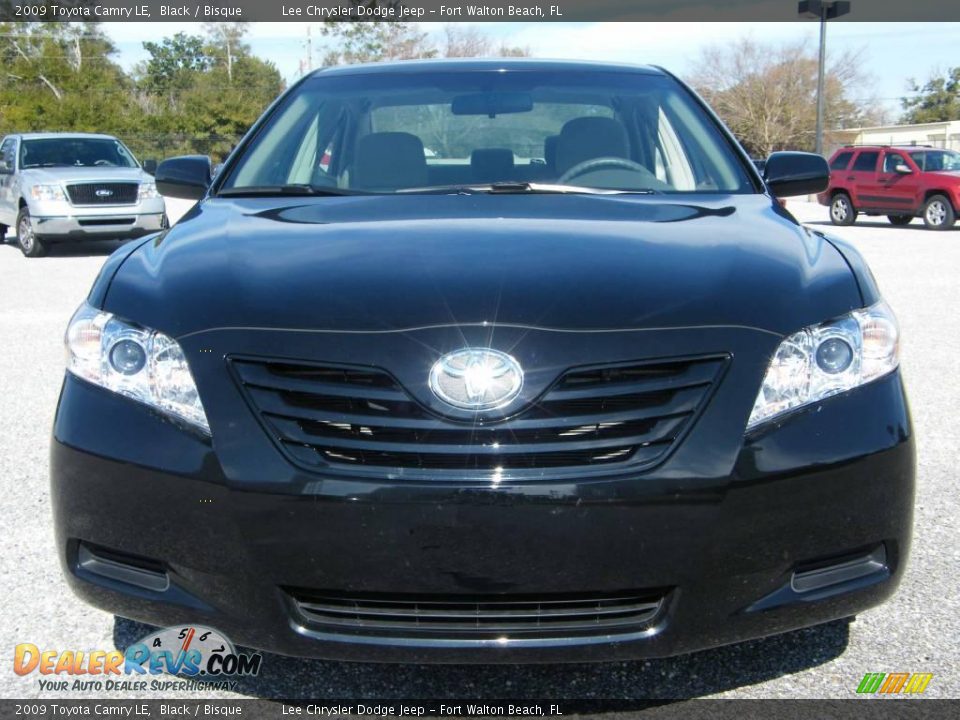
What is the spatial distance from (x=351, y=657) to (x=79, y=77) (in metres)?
52.8

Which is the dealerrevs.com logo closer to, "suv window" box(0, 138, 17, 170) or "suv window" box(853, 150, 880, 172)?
"suv window" box(0, 138, 17, 170)

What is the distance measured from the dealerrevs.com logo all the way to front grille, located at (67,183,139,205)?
12.4 metres

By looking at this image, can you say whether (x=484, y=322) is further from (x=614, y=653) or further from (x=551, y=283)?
(x=614, y=653)

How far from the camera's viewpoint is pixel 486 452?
2.08 metres

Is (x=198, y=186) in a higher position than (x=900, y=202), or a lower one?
higher

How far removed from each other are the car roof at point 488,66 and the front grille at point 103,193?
1106 cm

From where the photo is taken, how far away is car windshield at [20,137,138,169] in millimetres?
14984

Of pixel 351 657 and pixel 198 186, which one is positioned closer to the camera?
pixel 351 657

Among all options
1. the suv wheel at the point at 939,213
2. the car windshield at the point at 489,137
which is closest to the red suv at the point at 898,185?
the suv wheel at the point at 939,213

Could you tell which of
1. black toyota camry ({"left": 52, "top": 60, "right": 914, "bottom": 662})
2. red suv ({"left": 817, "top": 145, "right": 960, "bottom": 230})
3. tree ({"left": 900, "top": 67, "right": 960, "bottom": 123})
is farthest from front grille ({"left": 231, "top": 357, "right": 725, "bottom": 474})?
tree ({"left": 900, "top": 67, "right": 960, "bottom": 123})

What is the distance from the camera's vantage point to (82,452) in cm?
227

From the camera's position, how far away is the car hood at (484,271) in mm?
2252

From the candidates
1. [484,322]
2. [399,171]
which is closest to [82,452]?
[484,322]

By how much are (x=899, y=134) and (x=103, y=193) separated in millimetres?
46796
